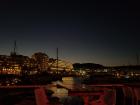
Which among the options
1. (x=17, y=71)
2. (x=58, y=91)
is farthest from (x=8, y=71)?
(x=58, y=91)

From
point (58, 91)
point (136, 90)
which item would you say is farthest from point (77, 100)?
point (136, 90)

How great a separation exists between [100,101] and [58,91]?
16549mm

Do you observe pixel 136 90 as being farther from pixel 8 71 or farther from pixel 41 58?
pixel 41 58

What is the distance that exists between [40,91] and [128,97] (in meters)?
3.74

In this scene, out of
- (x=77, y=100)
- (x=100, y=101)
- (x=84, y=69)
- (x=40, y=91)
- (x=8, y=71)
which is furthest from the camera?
(x=84, y=69)

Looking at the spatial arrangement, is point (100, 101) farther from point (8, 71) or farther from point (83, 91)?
point (8, 71)

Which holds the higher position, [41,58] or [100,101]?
[41,58]

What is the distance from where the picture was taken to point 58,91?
26766 millimetres

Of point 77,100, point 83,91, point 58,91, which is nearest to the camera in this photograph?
point 83,91

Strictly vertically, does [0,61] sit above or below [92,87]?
above

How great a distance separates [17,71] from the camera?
4599 inches

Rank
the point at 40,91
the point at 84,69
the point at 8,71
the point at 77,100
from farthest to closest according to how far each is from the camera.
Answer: the point at 84,69, the point at 8,71, the point at 77,100, the point at 40,91

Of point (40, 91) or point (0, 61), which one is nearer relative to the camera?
point (40, 91)

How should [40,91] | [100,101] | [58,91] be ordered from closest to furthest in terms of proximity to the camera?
1. [40,91]
2. [100,101]
3. [58,91]
